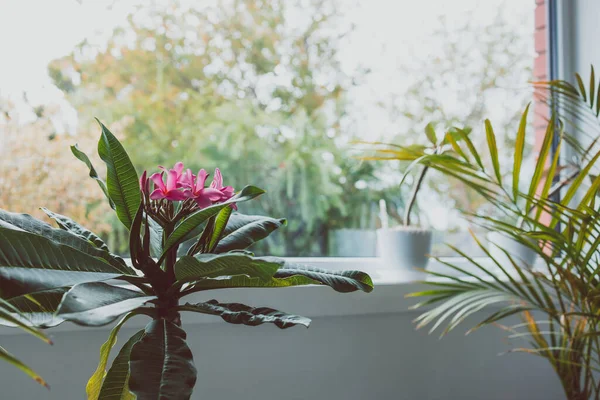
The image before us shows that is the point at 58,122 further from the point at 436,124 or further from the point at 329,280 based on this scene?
the point at 436,124

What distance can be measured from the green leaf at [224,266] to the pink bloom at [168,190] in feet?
0.41

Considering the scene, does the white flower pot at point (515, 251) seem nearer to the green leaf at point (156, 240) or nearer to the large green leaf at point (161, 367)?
the green leaf at point (156, 240)

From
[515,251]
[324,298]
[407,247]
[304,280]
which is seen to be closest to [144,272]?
[304,280]

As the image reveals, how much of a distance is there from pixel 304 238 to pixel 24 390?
33.1 inches

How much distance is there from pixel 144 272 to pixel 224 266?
0.17 m

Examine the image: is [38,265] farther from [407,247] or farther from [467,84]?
[467,84]

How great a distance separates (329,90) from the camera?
1760 millimetres

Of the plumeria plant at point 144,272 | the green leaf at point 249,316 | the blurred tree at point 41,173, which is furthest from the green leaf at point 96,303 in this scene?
the blurred tree at point 41,173

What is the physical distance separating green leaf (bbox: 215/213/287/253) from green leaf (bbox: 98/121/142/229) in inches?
6.7

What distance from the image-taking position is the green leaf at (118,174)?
0.87 metres

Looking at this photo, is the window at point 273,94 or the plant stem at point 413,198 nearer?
the window at point 273,94

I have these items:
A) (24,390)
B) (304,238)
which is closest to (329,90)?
(304,238)

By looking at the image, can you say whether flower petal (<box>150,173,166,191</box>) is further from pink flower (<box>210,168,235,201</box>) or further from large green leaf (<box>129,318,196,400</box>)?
large green leaf (<box>129,318,196,400</box>)

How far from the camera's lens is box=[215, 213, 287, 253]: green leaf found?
97 centimetres
